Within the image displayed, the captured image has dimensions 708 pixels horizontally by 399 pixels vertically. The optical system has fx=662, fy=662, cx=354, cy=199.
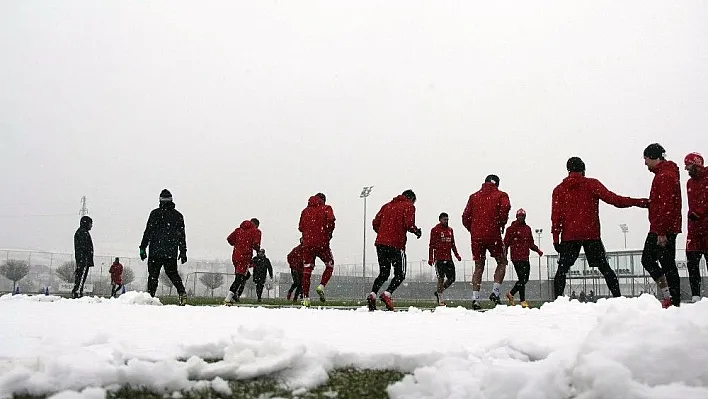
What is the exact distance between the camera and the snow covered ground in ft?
8.98

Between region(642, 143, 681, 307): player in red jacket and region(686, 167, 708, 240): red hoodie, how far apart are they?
12cm

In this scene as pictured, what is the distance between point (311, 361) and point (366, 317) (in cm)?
330

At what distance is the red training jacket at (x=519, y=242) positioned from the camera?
1281 cm

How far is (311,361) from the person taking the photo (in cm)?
338

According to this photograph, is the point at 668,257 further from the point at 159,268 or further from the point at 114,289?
the point at 114,289

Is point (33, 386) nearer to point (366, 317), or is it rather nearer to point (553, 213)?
point (366, 317)

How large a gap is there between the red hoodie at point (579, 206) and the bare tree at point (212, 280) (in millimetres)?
34490

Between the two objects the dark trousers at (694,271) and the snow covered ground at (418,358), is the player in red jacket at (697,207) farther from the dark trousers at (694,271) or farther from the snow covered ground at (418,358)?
the snow covered ground at (418,358)

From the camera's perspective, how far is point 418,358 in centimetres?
360

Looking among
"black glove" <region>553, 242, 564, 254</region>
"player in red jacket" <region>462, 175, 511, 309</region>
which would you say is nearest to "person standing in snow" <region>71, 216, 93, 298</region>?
"player in red jacket" <region>462, 175, 511, 309</region>

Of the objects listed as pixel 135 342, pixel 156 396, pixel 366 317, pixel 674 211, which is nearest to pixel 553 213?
pixel 674 211

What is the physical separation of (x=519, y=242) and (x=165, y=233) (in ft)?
21.7

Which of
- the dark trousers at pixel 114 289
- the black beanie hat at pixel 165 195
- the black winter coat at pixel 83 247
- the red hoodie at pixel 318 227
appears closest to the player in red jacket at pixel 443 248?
the red hoodie at pixel 318 227

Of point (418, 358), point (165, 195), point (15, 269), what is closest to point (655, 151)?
point (418, 358)
